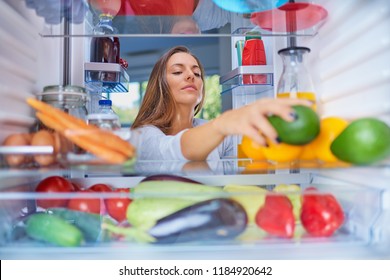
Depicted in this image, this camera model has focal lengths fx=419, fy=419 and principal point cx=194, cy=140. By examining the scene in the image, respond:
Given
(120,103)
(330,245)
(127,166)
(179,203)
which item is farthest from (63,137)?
(120,103)

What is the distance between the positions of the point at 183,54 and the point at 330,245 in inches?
53.3

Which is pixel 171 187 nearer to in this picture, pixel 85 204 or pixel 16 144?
pixel 85 204

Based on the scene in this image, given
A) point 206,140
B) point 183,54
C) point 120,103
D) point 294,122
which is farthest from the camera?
point 120,103

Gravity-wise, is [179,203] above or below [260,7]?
below

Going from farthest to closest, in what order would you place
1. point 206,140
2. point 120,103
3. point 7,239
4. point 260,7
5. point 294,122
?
point 120,103 < point 260,7 < point 206,140 < point 7,239 < point 294,122

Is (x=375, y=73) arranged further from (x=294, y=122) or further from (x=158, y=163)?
(x=158, y=163)

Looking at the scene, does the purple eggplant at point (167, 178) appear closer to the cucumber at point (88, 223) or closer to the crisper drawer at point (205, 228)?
the crisper drawer at point (205, 228)

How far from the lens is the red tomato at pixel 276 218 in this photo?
35.1 inches

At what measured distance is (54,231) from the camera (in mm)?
876

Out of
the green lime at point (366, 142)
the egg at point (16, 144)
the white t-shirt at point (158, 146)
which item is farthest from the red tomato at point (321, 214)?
the egg at point (16, 144)

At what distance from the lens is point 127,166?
868 millimetres

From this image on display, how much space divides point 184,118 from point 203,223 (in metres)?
1.17

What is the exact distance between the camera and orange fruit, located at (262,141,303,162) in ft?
2.87

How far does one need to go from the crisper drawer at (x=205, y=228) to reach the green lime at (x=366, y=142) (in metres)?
0.08
